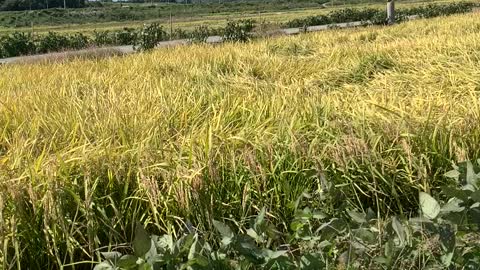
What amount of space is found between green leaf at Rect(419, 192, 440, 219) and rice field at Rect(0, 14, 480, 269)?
519 millimetres

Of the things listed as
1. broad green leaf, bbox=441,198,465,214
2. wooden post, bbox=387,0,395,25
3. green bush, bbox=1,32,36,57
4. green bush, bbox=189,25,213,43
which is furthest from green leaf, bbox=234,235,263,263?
green bush, bbox=1,32,36,57

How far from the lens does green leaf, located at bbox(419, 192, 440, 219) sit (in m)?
2.17

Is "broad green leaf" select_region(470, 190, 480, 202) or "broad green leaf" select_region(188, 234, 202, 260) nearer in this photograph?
"broad green leaf" select_region(188, 234, 202, 260)

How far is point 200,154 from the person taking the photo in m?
3.00

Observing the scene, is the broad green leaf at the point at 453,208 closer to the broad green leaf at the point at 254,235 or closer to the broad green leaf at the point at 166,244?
the broad green leaf at the point at 254,235

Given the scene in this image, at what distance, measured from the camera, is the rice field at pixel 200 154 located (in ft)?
8.13

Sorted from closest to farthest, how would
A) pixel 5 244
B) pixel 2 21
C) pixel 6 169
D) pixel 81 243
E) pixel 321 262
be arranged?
1. pixel 321 262
2. pixel 5 244
3. pixel 81 243
4. pixel 6 169
5. pixel 2 21

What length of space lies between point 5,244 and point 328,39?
372 inches

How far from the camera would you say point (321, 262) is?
1.99m

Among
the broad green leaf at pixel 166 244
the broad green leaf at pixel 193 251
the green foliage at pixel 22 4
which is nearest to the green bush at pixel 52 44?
the broad green leaf at pixel 166 244

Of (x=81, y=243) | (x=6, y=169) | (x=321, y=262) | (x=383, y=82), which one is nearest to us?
(x=321, y=262)

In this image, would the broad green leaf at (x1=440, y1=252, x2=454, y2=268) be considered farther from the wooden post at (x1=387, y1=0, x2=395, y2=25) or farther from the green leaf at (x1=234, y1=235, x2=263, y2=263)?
the wooden post at (x1=387, y1=0, x2=395, y2=25)

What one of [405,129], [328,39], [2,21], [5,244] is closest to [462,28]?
[328,39]

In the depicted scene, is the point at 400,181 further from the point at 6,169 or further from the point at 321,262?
the point at 6,169
